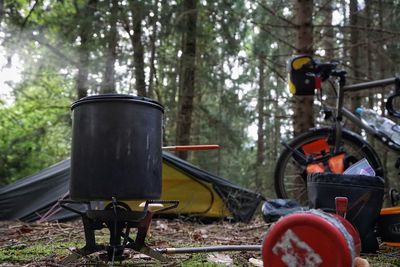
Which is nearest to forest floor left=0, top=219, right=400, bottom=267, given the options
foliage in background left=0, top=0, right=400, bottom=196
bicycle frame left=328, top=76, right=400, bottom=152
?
bicycle frame left=328, top=76, right=400, bottom=152

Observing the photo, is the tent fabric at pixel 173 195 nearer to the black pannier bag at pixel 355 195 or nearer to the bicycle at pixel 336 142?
the bicycle at pixel 336 142

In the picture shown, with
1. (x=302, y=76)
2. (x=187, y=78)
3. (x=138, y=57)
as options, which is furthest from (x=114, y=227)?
(x=138, y=57)

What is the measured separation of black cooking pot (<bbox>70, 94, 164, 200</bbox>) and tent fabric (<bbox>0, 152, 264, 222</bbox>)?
2421 millimetres

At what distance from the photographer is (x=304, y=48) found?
489 centimetres

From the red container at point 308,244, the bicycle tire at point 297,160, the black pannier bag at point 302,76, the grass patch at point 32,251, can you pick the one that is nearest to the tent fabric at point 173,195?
the bicycle tire at point 297,160

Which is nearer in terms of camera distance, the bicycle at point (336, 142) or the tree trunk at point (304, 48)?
the bicycle at point (336, 142)

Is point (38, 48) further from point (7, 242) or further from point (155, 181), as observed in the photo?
point (155, 181)

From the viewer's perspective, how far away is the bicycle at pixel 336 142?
352 centimetres

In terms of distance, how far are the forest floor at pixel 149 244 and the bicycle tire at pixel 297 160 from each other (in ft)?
1.82

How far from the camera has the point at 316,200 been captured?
2426 millimetres

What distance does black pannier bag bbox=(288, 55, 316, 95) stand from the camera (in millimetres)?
3826

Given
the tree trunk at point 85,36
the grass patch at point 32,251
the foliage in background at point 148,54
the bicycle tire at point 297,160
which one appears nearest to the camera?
the grass patch at point 32,251

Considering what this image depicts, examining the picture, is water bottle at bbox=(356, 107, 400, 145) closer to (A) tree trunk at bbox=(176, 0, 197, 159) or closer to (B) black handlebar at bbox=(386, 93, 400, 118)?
(B) black handlebar at bbox=(386, 93, 400, 118)

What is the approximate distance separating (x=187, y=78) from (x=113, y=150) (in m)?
6.05
